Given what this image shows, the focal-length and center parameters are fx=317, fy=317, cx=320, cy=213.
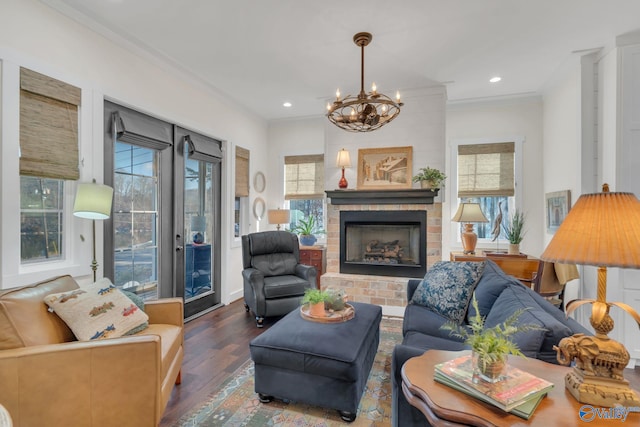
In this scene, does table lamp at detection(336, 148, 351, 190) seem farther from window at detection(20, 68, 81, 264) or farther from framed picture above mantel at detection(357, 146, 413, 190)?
window at detection(20, 68, 81, 264)

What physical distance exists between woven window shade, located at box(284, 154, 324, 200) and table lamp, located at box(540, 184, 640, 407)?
4.28 metres

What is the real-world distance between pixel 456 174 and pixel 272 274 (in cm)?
299

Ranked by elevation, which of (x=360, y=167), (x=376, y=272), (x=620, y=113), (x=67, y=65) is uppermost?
(x=67, y=65)

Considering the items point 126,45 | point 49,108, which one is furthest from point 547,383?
point 126,45

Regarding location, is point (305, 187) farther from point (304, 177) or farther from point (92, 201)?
point (92, 201)

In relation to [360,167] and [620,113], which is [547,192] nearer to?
[620,113]

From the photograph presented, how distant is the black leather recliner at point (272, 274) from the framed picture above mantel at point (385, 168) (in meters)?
1.33

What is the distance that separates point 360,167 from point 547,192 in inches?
96.7

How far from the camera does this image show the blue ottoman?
191 centimetres

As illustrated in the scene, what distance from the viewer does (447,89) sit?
13.6 feet

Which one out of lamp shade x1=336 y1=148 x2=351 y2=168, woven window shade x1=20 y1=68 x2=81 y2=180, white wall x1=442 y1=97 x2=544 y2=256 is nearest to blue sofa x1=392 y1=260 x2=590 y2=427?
lamp shade x1=336 y1=148 x2=351 y2=168

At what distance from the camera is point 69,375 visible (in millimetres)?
1514

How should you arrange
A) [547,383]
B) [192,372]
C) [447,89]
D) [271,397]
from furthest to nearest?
[447,89], [192,372], [271,397], [547,383]

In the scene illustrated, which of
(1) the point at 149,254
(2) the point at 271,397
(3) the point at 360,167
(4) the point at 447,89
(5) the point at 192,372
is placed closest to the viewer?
(2) the point at 271,397
